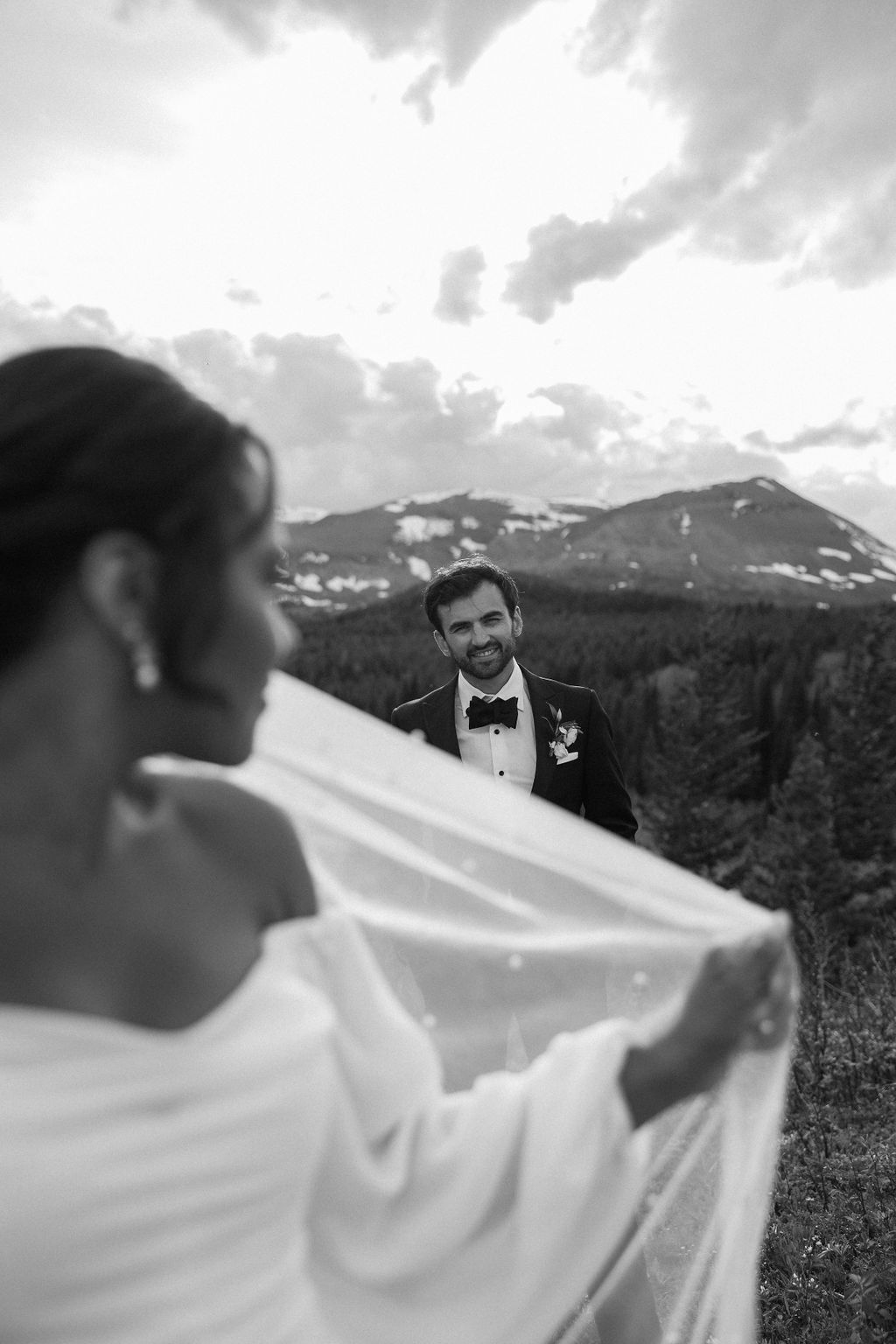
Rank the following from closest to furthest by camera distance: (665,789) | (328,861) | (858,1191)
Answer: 1. (328,861)
2. (858,1191)
3. (665,789)

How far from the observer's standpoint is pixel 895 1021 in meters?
6.68

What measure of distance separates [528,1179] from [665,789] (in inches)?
1617

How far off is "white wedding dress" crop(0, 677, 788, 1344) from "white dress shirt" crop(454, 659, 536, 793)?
99.4 inches

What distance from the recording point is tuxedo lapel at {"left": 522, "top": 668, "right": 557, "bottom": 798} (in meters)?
4.29

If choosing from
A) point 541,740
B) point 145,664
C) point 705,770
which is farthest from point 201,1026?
point 705,770

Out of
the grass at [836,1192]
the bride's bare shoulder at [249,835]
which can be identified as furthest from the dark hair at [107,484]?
the grass at [836,1192]

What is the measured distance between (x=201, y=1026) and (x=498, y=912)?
693 mm

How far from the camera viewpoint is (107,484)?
1.03 metres

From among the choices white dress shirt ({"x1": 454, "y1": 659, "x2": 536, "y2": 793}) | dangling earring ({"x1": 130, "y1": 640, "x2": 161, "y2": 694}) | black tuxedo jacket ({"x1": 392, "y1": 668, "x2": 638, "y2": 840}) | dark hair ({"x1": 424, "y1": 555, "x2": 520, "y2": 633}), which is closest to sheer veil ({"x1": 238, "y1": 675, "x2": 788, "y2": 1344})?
dangling earring ({"x1": 130, "y1": 640, "x2": 161, "y2": 694})

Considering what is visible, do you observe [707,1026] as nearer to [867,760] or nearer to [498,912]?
[498,912]

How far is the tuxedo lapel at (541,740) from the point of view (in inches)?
169

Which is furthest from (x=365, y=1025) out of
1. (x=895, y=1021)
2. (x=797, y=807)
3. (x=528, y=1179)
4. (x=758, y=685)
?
(x=758, y=685)

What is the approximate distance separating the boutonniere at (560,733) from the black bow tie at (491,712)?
0.54 ft

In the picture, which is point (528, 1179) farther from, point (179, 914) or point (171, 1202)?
point (179, 914)
